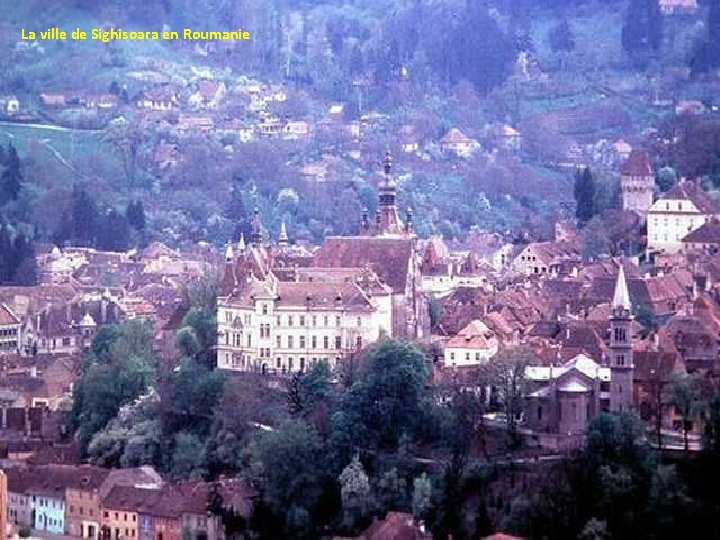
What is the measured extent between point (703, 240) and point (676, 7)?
4480 centimetres

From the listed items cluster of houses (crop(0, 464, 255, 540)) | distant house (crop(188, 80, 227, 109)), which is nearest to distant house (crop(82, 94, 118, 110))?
distant house (crop(188, 80, 227, 109))

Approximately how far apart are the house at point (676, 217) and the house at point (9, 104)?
46.7 meters

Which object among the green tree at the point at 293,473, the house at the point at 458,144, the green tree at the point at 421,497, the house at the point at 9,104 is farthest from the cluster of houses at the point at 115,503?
the house at the point at 9,104

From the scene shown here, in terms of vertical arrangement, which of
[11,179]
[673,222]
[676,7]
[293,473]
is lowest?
[293,473]

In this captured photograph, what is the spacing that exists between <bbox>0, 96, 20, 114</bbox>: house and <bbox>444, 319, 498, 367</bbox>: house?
57219mm

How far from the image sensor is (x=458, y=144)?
112125 mm

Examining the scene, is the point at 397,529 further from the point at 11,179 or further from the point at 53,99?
the point at 53,99

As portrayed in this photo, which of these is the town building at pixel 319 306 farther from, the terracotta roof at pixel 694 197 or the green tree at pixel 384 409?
the terracotta roof at pixel 694 197

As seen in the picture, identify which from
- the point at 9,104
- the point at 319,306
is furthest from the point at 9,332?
the point at 9,104

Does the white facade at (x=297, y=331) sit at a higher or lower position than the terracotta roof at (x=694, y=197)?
lower

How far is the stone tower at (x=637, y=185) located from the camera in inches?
3182

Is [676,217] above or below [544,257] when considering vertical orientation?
above

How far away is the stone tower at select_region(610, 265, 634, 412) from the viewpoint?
54934 millimetres

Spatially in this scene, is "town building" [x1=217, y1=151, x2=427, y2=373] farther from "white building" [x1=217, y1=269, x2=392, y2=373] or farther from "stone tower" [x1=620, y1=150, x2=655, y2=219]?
"stone tower" [x1=620, y1=150, x2=655, y2=219]
